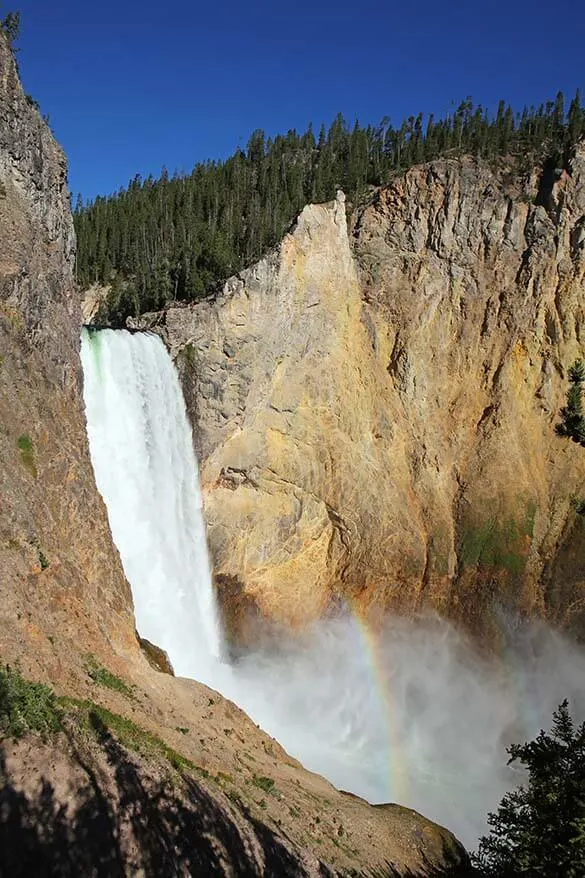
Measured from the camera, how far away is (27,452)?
16.7m

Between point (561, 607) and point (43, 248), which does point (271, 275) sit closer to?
point (43, 248)

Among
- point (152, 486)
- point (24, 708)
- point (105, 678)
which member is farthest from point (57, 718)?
point (152, 486)

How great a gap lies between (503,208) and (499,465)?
15.5 meters

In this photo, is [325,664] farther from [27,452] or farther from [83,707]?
[83,707]

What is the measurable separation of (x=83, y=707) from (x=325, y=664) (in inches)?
808

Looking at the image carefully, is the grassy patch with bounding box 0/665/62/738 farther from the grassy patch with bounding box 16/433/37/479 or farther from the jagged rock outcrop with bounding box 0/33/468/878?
the grassy patch with bounding box 16/433/37/479

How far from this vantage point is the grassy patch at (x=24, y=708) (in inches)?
373

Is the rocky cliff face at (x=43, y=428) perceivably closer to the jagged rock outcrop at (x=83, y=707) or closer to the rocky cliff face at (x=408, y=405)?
the jagged rock outcrop at (x=83, y=707)

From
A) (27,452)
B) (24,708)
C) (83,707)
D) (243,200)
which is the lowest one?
(24,708)

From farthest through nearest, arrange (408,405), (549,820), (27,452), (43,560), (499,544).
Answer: (408,405)
(499,544)
(27,452)
(43,560)
(549,820)

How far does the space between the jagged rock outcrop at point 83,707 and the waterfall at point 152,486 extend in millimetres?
2961

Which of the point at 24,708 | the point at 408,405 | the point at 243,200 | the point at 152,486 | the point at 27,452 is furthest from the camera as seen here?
the point at 243,200

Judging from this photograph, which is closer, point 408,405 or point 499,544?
point 499,544

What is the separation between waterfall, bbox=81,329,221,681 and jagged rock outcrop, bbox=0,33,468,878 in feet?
9.71
